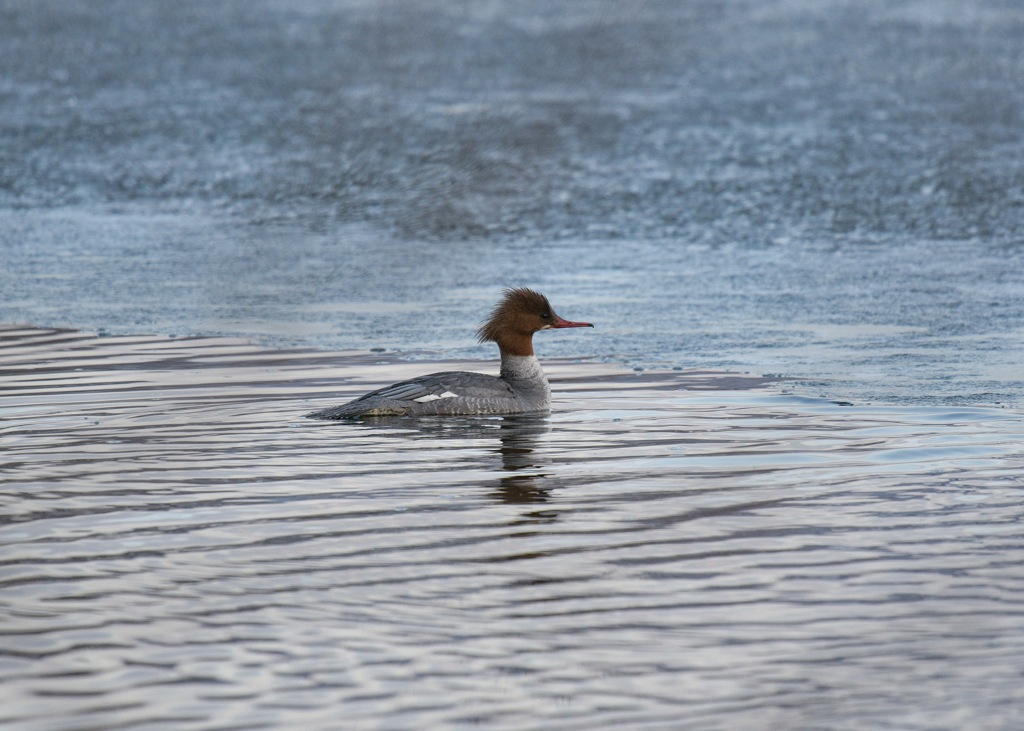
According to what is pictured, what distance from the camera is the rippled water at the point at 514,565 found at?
359cm

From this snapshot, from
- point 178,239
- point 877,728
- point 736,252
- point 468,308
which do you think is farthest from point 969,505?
point 178,239

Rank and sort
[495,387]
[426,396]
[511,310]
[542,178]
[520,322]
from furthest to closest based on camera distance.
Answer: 1. [511,310]
2. [520,322]
3. [495,387]
4. [426,396]
5. [542,178]

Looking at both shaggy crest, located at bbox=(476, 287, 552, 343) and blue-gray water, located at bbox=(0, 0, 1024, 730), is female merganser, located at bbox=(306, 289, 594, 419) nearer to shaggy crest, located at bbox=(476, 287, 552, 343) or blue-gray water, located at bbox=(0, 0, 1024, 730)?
shaggy crest, located at bbox=(476, 287, 552, 343)

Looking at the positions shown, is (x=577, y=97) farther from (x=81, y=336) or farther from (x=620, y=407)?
(x=81, y=336)

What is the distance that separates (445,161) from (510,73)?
9.8 inches

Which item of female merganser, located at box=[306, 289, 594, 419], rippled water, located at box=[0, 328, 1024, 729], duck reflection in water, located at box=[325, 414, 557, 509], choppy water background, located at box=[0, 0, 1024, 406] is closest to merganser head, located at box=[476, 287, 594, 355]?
female merganser, located at box=[306, 289, 594, 419]

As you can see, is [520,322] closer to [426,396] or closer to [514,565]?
[426,396]

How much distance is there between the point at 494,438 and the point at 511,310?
1.77 m

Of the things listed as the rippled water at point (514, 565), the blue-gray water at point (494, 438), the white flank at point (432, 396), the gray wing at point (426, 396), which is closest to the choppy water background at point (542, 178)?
the blue-gray water at point (494, 438)

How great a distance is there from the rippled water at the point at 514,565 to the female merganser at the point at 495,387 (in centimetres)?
17

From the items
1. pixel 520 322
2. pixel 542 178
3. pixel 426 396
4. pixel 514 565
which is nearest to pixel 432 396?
pixel 426 396

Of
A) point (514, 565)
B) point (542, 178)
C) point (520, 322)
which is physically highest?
point (542, 178)

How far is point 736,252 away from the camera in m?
12.8

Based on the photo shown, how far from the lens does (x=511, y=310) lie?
363 inches
